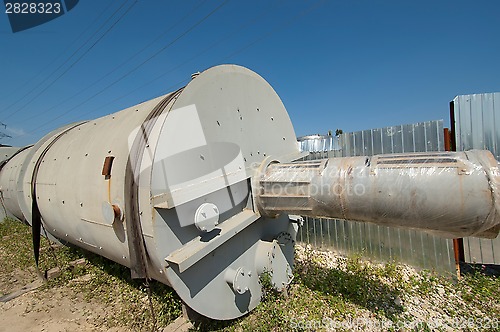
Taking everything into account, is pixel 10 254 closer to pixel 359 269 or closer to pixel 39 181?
pixel 39 181

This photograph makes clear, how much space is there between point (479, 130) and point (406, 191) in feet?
9.46

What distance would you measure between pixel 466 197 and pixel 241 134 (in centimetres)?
171

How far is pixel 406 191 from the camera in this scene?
4.99 feet

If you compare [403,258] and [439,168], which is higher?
[439,168]

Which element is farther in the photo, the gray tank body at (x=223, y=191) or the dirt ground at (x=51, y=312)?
the dirt ground at (x=51, y=312)

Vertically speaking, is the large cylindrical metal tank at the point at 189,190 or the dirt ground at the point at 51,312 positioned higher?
the large cylindrical metal tank at the point at 189,190

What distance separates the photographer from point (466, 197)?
1.38 meters

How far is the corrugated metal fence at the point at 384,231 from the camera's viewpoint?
11.7 feet

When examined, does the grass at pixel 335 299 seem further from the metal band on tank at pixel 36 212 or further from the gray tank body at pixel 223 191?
the metal band on tank at pixel 36 212

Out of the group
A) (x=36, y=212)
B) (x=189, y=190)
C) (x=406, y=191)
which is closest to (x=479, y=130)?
(x=406, y=191)

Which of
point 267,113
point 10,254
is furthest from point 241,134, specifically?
point 10,254

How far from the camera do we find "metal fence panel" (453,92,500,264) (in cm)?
322

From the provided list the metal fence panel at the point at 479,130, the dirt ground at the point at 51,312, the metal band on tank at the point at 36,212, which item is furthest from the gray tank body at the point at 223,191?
the metal fence panel at the point at 479,130

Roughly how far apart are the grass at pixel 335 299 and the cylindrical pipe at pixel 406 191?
1077mm
